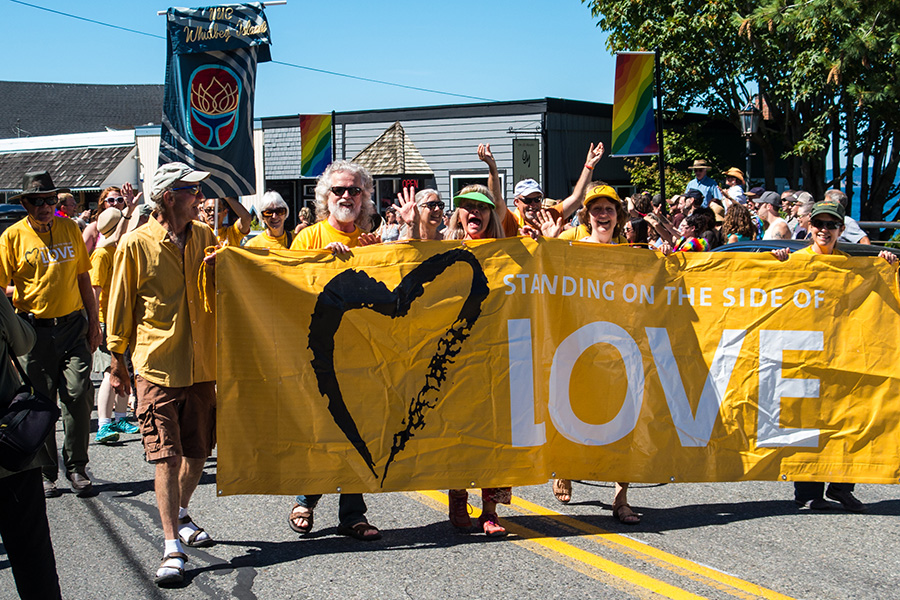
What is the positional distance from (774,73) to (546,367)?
17.8 meters

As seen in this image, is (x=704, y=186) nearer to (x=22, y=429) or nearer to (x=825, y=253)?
(x=825, y=253)

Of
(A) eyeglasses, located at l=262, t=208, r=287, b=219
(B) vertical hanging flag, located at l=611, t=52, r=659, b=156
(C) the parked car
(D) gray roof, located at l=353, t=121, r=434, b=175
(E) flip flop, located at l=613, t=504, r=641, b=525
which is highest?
(D) gray roof, located at l=353, t=121, r=434, b=175

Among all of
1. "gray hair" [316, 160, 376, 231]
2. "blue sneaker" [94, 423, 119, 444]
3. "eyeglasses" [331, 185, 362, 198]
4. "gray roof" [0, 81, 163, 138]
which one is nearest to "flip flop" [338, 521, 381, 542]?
"gray hair" [316, 160, 376, 231]

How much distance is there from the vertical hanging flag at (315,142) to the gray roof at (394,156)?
665 cm

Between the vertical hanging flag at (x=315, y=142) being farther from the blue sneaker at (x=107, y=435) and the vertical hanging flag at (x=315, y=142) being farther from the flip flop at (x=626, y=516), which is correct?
the flip flop at (x=626, y=516)

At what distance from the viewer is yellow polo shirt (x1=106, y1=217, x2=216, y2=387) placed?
470 cm

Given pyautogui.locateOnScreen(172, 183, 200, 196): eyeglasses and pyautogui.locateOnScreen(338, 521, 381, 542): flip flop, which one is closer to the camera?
pyautogui.locateOnScreen(172, 183, 200, 196): eyeglasses

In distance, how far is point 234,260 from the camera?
503 cm

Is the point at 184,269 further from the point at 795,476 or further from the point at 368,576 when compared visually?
the point at 795,476

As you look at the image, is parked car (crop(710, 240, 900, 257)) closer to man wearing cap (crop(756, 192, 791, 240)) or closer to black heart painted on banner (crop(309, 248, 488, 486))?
man wearing cap (crop(756, 192, 791, 240))

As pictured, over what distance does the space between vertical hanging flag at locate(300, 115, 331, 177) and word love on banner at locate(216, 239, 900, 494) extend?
11745 millimetres

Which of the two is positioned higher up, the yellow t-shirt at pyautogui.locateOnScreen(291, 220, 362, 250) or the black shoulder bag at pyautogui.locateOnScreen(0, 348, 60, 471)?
the yellow t-shirt at pyautogui.locateOnScreen(291, 220, 362, 250)

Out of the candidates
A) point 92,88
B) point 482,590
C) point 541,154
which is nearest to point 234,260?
point 482,590

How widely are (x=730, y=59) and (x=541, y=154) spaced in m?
4.93
